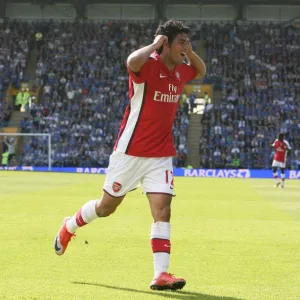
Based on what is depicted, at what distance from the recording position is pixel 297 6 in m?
58.0

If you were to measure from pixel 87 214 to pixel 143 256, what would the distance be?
170cm

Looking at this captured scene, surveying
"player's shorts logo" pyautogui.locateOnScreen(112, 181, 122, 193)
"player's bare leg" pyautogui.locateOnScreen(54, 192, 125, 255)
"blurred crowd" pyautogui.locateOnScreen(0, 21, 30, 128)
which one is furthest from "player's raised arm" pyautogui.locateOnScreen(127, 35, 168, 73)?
"blurred crowd" pyautogui.locateOnScreen(0, 21, 30, 128)

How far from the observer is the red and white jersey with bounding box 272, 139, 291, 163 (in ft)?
122

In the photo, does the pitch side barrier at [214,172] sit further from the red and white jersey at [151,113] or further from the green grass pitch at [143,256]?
the red and white jersey at [151,113]

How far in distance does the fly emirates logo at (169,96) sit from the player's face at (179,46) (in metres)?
0.30

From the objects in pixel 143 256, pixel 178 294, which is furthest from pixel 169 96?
pixel 143 256

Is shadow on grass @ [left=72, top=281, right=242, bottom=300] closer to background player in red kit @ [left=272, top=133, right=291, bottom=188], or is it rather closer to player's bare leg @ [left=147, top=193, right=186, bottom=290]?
player's bare leg @ [left=147, top=193, right=186, bottom=290]

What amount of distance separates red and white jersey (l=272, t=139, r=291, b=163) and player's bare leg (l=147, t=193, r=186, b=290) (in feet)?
97.2

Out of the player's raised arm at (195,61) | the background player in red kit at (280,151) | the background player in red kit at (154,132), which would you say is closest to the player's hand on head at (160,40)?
the background player in red kit at (154,132)

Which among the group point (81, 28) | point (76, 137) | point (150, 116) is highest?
point (81, 28)

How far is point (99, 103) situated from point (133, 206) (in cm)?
3149

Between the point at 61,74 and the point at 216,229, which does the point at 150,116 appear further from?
the point at 61,74

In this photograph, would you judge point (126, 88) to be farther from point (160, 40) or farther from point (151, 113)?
point (160, 40)

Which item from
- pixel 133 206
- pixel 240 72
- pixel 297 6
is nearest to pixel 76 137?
pixel 240 72
